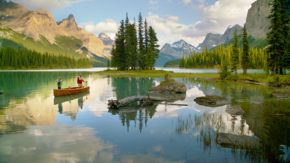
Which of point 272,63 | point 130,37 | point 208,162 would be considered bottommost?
point 208,162

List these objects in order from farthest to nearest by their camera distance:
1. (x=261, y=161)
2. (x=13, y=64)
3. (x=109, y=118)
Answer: (x=13, y=64)
(x=109, y=118)
(x=261, y=161)

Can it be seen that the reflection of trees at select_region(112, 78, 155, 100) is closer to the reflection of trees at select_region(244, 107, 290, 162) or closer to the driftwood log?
the driftwood log

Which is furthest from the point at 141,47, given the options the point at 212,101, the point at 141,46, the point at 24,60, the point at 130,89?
→ the point at 24,60

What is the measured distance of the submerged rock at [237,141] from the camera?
685 centimetres

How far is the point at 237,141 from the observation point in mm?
7145

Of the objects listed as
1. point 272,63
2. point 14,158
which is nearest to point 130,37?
point 272,63

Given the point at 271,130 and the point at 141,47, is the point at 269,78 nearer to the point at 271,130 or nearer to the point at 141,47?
the point at 271,130

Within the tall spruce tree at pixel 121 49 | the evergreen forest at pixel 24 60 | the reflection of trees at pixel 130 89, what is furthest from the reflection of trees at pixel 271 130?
the evergreen forest at pixel 24 60

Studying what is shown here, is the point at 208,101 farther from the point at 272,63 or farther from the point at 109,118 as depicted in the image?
the point at 272,63

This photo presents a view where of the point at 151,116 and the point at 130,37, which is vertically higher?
the point at 130,37

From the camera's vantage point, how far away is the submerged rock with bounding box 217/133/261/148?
270 inches

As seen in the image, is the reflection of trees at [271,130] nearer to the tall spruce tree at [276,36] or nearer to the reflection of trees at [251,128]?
the reflection of trees at [251,128]

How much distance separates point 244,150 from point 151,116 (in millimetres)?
6639

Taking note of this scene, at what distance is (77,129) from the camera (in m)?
9.39
